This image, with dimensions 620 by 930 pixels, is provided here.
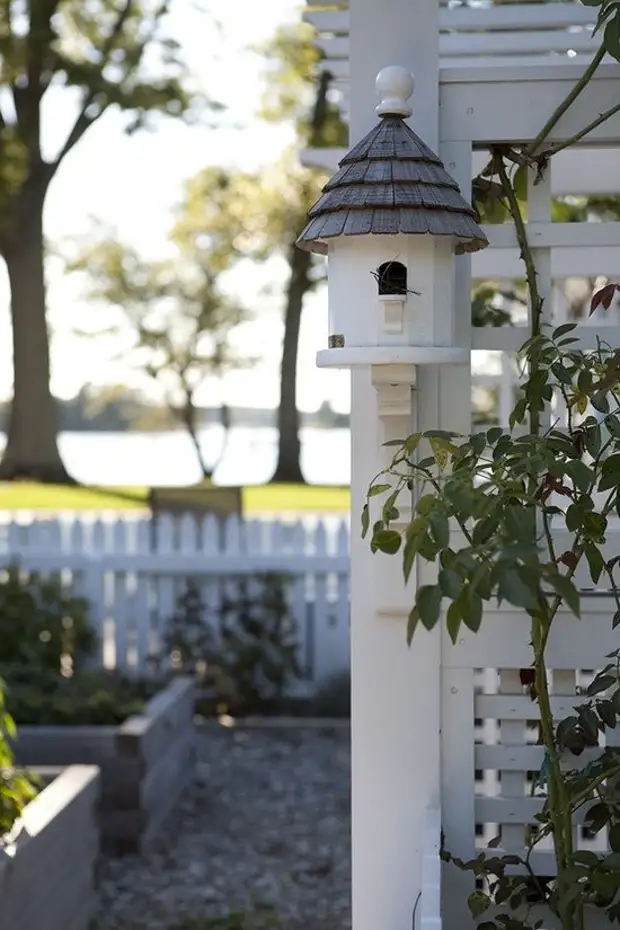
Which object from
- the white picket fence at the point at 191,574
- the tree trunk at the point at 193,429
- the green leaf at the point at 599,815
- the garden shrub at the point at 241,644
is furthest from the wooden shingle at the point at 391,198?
the tree trunk at the point at 193,429

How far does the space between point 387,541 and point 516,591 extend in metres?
0.40

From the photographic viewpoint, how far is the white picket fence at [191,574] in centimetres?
692

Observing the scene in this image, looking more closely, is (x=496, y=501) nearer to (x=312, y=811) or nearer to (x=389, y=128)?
(x=389, y=128)

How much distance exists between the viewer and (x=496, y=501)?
1697 millimetres

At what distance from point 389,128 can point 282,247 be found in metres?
16.2

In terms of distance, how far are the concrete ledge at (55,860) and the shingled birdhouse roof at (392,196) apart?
66.9 inches

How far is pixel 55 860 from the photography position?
10.7ft

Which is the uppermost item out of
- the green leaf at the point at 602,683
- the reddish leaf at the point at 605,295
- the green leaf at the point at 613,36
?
the green leaf at the point at 613,36

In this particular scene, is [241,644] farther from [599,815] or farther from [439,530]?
[439,530]

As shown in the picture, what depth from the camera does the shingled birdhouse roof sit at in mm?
1894

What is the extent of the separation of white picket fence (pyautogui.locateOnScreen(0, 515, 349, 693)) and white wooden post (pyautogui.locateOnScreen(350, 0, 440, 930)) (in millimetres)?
4444

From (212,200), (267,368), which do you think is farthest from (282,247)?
(267,368)

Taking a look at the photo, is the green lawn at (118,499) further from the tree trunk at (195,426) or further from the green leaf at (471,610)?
the green leaf at (471,610)

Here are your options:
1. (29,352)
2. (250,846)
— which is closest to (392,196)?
(250,846)
